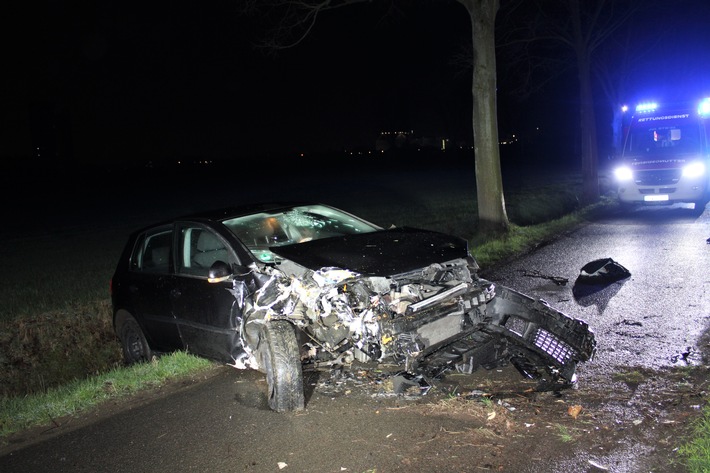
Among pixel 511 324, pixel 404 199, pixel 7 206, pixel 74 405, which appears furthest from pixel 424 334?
pixel 7 206

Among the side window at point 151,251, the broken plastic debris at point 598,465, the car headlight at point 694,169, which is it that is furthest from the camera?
the car headlight at point 694,169

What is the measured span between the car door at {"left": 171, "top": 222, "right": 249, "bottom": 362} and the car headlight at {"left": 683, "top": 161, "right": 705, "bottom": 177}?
13.5 meters

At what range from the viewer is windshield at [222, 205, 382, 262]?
5.90 meters

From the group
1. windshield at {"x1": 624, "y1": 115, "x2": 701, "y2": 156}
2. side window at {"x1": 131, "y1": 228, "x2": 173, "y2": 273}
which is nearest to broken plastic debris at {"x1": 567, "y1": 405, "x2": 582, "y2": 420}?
side window at {"x1": 131, "y1": 228, "x2": 173, "y2": 273}

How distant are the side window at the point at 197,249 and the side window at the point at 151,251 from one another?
57 centimetres

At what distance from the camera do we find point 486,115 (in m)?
13.0

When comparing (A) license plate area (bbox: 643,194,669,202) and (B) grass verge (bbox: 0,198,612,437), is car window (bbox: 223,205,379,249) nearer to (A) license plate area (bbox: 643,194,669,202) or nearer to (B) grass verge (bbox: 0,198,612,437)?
(B) grass verge (bbox: 0,198,612,437)

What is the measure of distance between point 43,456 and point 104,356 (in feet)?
13.4

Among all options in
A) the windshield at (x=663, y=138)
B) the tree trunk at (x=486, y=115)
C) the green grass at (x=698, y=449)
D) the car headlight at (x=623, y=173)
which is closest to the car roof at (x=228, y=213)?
the green grass at (x=698, y=449)

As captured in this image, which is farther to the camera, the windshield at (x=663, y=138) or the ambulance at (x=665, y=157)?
the windshield at (x=663, y=138)

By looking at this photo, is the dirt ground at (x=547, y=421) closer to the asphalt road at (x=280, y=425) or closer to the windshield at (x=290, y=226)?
the asphalt road at (x=280, y=425)

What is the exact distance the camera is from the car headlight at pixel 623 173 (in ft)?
53.5

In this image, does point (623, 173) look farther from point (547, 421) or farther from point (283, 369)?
point (283, 369)

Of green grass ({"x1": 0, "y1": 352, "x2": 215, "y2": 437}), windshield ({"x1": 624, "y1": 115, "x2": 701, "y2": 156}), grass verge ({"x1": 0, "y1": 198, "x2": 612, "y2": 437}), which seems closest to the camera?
green grass ({"x1": 0, "y1": 352, "x2": 215, "y2": 437})
